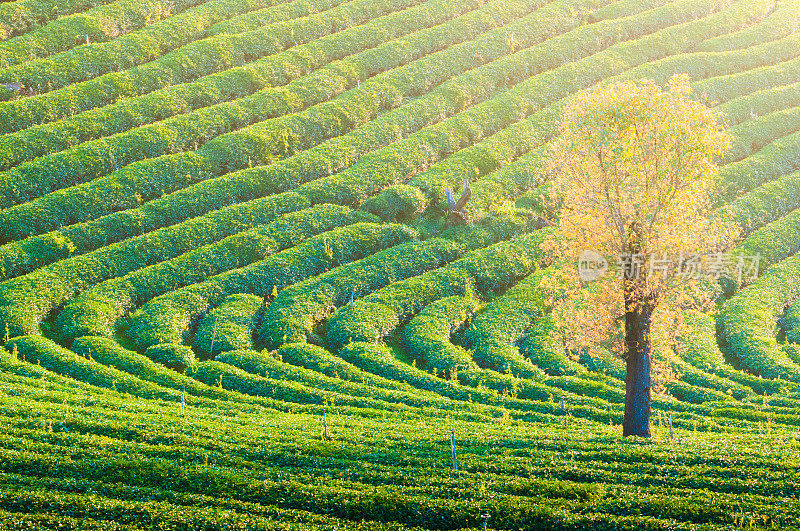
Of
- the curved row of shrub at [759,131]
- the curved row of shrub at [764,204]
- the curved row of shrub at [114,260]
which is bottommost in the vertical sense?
the curved row of shrub at [114,260]

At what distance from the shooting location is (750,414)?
3266cm

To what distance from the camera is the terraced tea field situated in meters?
22.9

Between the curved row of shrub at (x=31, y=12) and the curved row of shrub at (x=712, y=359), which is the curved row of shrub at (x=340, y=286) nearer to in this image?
the curved row of shrub at (x=712, y=359)

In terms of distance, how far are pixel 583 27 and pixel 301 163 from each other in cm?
3550

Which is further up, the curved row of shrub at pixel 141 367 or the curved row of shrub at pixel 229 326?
the curved row of shrub at pixel 229 326

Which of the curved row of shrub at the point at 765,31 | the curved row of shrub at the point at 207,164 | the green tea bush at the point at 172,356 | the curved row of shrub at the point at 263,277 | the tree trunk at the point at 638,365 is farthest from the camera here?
the curved row of shrub at the point at 765,31

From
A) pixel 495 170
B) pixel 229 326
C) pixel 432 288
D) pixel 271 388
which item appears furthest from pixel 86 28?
pixel 271 388

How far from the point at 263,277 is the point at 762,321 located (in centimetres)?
2959

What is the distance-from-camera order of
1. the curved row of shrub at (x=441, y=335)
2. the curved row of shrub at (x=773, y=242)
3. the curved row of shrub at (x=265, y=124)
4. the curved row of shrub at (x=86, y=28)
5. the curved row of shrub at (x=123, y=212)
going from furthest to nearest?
the curved row of shrub at (x=86, y=28) < the curved row of shrub at (x=265, y=124) < the curved row of shrub at (x=773, y=242) < the curved row of shrub at (x=123, y=212) < the curved row of shrub at (x=441, y=335)

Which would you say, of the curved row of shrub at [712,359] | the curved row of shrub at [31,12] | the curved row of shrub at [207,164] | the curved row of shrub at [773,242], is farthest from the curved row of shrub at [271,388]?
the curved row of shrub at [31,12]

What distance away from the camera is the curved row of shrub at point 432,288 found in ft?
134

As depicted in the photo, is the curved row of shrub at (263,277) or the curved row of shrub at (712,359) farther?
the curved row of shrub at (263,277)

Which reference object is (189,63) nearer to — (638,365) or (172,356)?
(172,356)

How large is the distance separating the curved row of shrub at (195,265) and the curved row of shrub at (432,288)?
24.3 ft
